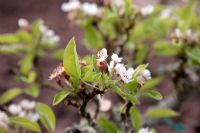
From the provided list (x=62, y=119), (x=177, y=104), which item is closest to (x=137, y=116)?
(x=177, y=104)

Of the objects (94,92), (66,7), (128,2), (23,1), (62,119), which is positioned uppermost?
(23,1)

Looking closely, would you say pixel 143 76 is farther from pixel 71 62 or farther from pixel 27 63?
pixel 27 63

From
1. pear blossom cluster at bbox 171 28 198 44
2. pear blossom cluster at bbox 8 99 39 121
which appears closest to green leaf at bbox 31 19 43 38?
pear blossom cluster at bbox 8 99 39 121

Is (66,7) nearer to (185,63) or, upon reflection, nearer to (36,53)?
(36,53)

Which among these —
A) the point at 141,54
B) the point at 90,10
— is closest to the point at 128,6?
the point at 90,10

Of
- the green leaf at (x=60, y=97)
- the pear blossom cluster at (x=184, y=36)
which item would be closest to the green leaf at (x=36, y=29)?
the pear blossom cluster at (x=184, y=36)

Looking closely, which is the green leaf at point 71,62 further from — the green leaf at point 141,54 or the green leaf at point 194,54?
the green leaf at point 141,54

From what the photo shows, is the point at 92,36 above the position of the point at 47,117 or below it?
above
